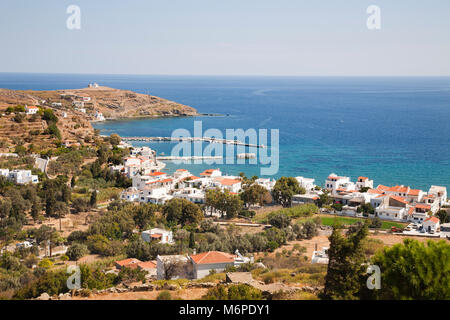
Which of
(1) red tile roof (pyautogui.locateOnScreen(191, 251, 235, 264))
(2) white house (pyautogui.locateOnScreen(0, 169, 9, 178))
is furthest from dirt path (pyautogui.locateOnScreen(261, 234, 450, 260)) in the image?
(2) white house (pyautogui.locateOnScreen(0, 169, 9, 178))

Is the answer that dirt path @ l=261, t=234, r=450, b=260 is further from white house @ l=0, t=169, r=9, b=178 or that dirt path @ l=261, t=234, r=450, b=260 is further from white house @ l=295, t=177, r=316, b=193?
white house @ l=0, t=169, r=9, b=178

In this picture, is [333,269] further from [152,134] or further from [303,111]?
[303,111]

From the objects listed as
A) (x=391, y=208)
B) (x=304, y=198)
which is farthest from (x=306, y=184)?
(x=391, y=208)

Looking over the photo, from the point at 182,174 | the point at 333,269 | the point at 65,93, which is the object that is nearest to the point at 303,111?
the point at 65,93

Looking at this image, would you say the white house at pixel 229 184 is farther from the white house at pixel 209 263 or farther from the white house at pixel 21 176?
the white house at pixel 209 263

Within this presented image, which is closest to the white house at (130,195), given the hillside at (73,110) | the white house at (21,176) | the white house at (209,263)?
the white house at (21,176)

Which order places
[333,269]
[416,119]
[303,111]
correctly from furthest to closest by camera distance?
[303,111] < [416,119] < [333,269]

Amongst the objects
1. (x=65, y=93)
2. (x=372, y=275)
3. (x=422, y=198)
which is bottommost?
(x=422, y=198)
